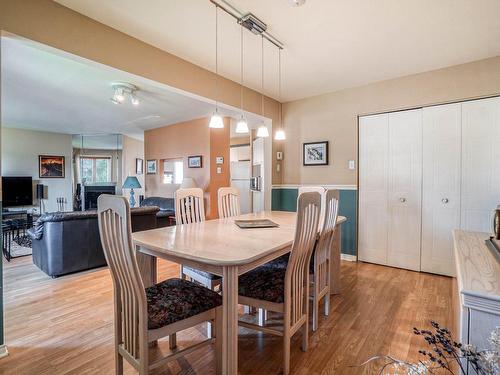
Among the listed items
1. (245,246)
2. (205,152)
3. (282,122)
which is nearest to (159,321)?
(245,246)

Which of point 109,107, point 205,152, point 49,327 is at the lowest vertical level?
point 49,327

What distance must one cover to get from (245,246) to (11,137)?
7549 millimetres

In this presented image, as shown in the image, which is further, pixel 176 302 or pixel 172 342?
pixel 172 342

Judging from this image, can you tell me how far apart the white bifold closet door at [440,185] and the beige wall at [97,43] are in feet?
8.38

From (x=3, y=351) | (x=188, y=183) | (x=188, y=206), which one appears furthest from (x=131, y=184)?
(x=3, y=351)

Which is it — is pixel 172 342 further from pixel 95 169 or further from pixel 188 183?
pixel 95 169

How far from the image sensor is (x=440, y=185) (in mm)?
3080

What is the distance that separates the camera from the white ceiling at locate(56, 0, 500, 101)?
6.54ft

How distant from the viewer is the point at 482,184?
2.84m

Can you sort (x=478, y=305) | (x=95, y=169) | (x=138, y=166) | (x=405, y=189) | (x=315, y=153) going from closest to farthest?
Result: (x=478, y=305) → (x=405, y=189) → (x=315, y=153) → (x=95, y=169) → (x=138, y=166)

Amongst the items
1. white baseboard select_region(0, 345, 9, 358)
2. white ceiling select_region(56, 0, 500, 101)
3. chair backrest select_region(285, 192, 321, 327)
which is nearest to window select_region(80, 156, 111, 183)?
white ceiling select_region(56, 0, 500, 101)

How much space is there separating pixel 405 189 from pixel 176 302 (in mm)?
3078

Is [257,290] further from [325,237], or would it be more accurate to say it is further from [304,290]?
[325,237]

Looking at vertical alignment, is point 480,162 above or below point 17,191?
above
